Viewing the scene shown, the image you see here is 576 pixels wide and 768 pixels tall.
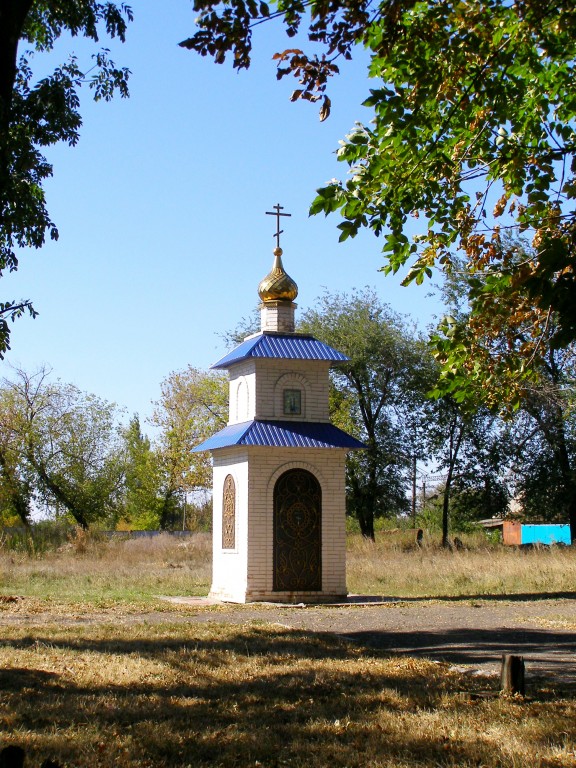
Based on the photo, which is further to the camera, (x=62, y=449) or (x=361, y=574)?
(x=62, y=449)

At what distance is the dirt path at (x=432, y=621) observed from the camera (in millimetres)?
12242

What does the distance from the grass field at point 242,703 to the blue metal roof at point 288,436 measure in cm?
491

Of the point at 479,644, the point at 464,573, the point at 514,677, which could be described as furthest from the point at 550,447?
the point at 514,677

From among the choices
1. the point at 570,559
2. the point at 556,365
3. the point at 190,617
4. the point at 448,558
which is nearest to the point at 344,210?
the point at 190,617

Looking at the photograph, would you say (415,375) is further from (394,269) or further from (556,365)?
(394,269)

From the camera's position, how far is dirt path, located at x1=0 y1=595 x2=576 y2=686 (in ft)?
40.2

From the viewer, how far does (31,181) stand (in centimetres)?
1257

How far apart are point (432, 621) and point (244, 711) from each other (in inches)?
332

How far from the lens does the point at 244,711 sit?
28.2 ft

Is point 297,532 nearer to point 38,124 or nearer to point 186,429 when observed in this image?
point 38,124

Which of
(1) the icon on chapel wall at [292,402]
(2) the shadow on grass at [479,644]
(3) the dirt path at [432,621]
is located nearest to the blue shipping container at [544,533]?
(3) the dirt path at [432,621]

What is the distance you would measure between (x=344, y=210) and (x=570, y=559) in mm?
20175

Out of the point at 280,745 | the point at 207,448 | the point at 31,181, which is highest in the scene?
the point at 31,181

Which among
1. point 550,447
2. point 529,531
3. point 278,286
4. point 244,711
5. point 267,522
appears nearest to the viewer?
point 244,711
